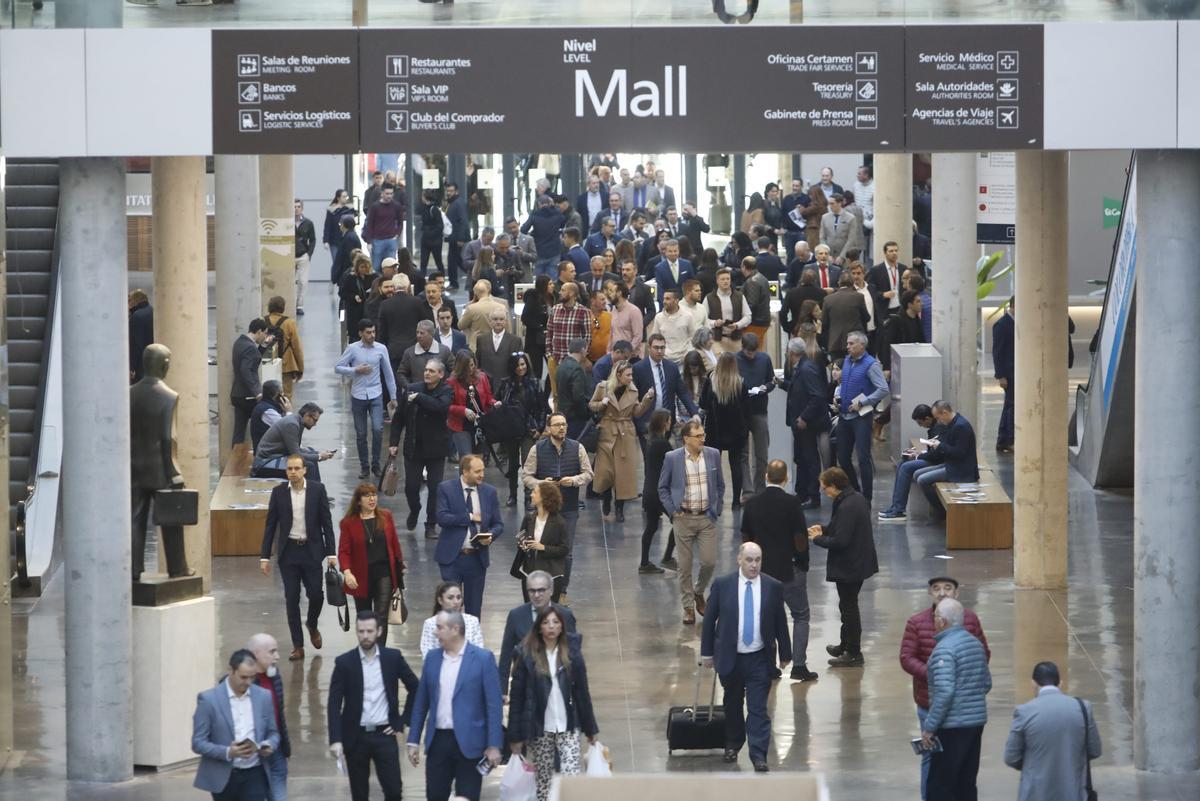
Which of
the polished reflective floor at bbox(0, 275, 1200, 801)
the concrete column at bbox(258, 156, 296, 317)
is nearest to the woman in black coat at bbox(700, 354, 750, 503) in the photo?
the polished reflective floor at bbox(0, 275, 1200, 801)

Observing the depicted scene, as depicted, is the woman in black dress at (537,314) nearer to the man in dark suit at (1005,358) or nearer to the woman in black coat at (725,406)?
the woman in black coat at (725,406)

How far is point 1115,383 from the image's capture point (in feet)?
64.5

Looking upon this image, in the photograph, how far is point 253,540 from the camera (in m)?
17.9

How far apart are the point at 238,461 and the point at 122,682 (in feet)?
26.6

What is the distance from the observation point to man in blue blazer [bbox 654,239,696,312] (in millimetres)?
24750

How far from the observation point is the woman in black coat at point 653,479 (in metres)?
16.6

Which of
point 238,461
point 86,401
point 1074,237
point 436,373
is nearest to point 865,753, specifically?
point 86,401

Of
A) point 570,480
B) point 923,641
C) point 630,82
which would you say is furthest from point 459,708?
point 570,480

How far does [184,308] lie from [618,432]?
4317 millimetres

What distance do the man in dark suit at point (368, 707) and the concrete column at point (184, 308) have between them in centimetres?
510

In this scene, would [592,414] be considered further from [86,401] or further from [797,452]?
[86,401]

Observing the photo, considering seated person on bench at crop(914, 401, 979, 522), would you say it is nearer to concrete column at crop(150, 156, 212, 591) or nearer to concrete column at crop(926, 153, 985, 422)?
concrete column at crop(926, 153, 985, 422)

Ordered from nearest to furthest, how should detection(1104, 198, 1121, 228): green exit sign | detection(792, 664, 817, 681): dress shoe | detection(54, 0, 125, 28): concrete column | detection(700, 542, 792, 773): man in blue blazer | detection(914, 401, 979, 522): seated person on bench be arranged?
detection(54, 0, 125, 28): concrete column < detection(700, 542, 792, 773): man in blue blazer < detection(792, 664, 817, 681): dress shoe < detection(914, 401, 979, 522): seated person on bench < detection(1104, 198, 1121, 228): green exit sign

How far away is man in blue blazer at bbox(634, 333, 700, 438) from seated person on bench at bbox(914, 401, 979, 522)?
6.92ft
